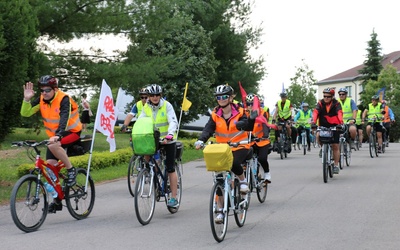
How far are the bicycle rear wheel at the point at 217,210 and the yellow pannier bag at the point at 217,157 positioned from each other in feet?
0.64

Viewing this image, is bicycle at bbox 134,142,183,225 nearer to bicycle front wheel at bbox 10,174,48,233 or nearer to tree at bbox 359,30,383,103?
bicycle front wheel at bbox 10,174,48,233

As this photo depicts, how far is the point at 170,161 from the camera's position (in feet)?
33.9

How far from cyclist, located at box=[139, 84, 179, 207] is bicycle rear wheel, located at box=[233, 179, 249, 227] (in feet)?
4.84

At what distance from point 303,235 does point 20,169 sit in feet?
29.6

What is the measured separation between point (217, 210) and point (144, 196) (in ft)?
5.93

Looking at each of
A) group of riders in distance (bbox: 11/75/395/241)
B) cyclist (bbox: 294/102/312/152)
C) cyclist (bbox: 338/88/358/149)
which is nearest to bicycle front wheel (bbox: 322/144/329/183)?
group of riders in distance (bbox: 11/75/395/241)

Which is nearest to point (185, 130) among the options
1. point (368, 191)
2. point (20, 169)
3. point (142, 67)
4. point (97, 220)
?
point (142, 67)

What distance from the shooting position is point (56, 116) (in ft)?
31.7

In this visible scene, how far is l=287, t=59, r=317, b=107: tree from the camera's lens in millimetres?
78875

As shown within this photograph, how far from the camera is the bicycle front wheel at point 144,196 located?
9.25 meters

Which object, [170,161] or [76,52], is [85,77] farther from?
[170,161]

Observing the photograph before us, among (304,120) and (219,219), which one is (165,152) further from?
(304,120)

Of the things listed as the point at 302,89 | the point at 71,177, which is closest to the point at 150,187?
the point at 71,177

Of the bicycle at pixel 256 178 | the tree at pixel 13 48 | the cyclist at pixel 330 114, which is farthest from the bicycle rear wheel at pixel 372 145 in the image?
the tree at pixel 13 48
